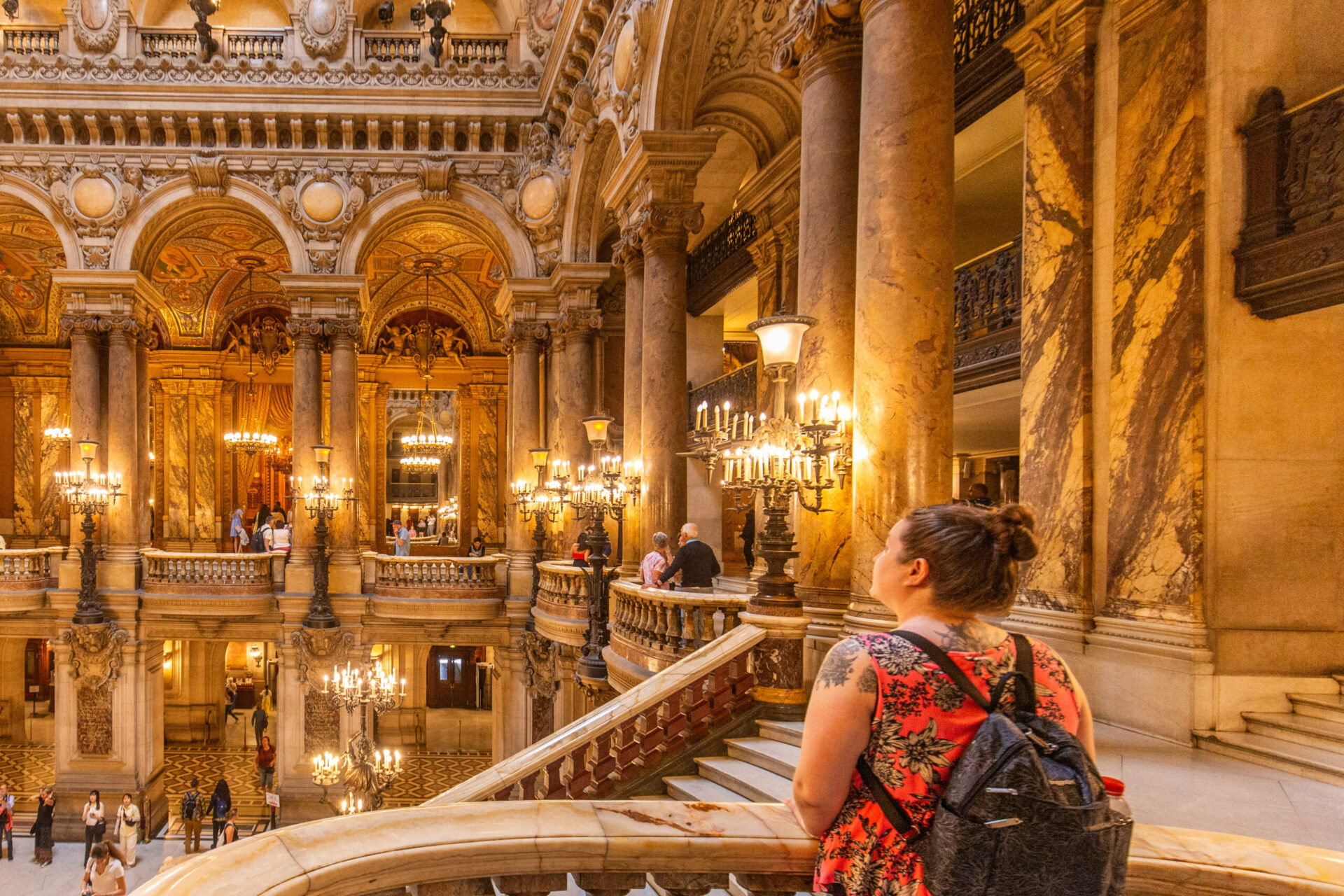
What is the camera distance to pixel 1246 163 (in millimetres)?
4758

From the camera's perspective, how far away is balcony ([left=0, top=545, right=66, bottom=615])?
16141mm

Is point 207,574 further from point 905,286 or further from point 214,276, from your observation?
point 905,286

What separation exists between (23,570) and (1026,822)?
20.0 m

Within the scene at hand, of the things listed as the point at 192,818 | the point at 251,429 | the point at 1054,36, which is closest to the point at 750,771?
the point at 1054,36

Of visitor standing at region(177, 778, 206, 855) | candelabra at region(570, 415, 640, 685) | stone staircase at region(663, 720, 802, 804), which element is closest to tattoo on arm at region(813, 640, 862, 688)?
stone staircase at region(663, 720, 802, 804)

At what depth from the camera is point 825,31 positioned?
6.50m

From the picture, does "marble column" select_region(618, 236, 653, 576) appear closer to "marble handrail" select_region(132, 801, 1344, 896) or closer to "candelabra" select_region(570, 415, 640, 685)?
"candelabra" select_region(570, 415, 640, 685)

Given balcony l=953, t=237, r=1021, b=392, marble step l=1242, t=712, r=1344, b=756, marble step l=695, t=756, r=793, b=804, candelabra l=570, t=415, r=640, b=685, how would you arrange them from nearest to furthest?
marble step l=1242, t=712, r=1344, b=756
marble step l=695, t=756, r=793, b=804
balcony l=953, t=237, r=1021, b=392
candelabra l=570, t=415, r=640, b=685

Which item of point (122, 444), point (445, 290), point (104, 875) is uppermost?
point (445, 290)

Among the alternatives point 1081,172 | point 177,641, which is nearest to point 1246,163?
point 1081,172

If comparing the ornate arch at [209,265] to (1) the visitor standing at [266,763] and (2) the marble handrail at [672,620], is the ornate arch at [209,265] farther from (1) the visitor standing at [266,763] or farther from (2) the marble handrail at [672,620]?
(2) the marble handrail at [672,620]

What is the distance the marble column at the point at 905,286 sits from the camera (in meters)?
5.43

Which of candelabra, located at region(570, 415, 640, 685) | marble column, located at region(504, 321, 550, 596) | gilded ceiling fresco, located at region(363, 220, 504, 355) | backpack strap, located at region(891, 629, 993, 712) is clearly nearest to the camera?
backpack strap, located at region(891, 629, 993, 712)

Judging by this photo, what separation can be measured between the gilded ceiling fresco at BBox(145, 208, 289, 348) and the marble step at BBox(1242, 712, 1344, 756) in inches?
737
